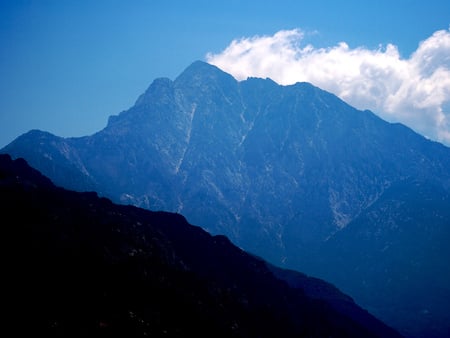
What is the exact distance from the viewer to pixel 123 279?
338 feet

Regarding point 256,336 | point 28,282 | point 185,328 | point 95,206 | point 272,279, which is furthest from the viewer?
point 272,279

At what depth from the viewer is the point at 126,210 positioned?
16812cm

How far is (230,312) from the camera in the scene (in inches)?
5039

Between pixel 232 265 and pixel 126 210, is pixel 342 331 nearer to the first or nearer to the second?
pixel 232 265

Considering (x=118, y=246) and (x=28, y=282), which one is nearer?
A: (x=28, y=282)

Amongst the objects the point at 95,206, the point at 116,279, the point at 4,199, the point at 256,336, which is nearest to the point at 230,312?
the point at 256,336

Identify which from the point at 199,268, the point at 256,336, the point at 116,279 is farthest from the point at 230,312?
the point at 116,279

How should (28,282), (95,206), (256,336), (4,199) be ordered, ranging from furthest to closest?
(95,206), (256,336), (4,199), (28,282)

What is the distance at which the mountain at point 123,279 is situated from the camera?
83938 millimetres

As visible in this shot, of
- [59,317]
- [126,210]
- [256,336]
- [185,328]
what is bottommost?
[59,317]

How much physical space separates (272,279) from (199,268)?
40002mm

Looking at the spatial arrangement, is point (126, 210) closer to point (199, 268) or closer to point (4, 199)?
point (199, 268)

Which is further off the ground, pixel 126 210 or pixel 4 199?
pixel 126 210

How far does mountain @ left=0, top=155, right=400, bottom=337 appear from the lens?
83.9 metres
